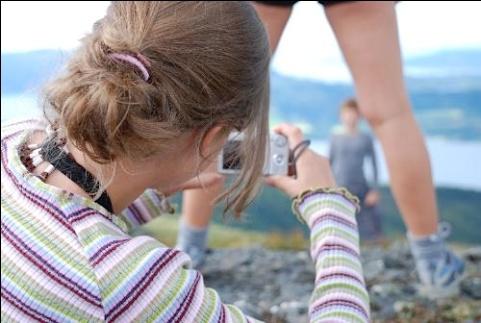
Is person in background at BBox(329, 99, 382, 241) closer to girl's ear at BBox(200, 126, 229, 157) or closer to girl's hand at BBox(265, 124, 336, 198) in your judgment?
girl's hand at BBox(265, 124, 336, 198)

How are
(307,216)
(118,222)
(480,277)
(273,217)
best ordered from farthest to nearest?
(273,217) < (480,277) < (307,216) < (118,222)

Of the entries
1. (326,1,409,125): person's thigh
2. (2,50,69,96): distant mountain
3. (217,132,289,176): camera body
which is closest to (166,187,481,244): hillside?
(2,50,69,96): distant mountain

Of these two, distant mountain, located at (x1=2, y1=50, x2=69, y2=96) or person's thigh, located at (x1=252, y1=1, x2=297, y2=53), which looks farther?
distant mountain, located at (x1=2, y1=50, x2=69, y2=96)

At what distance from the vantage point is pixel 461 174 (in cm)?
303

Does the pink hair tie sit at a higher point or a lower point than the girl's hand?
higher

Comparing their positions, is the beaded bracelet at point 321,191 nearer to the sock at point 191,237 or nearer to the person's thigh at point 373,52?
the person's thigh at point 373,52

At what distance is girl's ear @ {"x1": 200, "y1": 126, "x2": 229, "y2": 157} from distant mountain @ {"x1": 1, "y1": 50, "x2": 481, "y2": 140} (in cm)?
237

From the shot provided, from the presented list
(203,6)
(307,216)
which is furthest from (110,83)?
(307,216)

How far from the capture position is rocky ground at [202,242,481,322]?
5.26 feet

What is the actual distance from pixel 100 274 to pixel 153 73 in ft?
0.73

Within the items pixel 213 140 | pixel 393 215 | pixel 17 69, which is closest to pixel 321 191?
pixel 213 140

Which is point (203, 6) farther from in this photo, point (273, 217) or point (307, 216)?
point (273, 217)

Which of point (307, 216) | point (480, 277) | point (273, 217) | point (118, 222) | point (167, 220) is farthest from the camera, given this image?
point (273, 217)

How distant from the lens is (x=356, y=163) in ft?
10.2
